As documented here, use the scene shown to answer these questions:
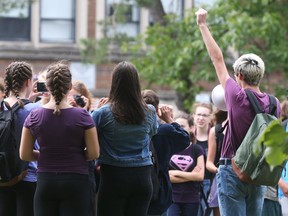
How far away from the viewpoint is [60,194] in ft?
24.7

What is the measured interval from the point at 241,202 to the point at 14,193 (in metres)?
1.91

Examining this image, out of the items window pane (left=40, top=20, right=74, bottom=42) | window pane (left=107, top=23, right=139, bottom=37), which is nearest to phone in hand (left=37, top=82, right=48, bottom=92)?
window pane (left=107, top=23, right=139, bottom=37)

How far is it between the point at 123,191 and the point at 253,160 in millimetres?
1051

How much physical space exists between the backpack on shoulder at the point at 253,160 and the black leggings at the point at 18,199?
67.9 inches

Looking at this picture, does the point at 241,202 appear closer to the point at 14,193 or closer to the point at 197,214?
the point at 14,193

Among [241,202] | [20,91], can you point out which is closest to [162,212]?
[241,202]

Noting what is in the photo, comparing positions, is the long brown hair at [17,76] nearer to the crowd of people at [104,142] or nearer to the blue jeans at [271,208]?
the crowd of people at [104,142]

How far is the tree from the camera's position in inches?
742

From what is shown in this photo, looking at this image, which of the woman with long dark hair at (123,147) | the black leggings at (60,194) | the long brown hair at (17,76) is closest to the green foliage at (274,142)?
the black leggings at (60,194)

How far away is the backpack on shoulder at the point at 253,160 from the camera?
7609 mm

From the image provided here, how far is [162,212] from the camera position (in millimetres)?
8938

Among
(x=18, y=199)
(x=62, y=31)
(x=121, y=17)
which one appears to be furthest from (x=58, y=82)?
(x=62, y=31)

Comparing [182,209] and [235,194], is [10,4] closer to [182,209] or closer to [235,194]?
[182,209]

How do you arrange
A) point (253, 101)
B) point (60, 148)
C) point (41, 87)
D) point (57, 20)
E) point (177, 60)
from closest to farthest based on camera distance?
point (60, 148) → point (253, 101) → point (41, 87) → point (177, 60) → point (57, 20)
